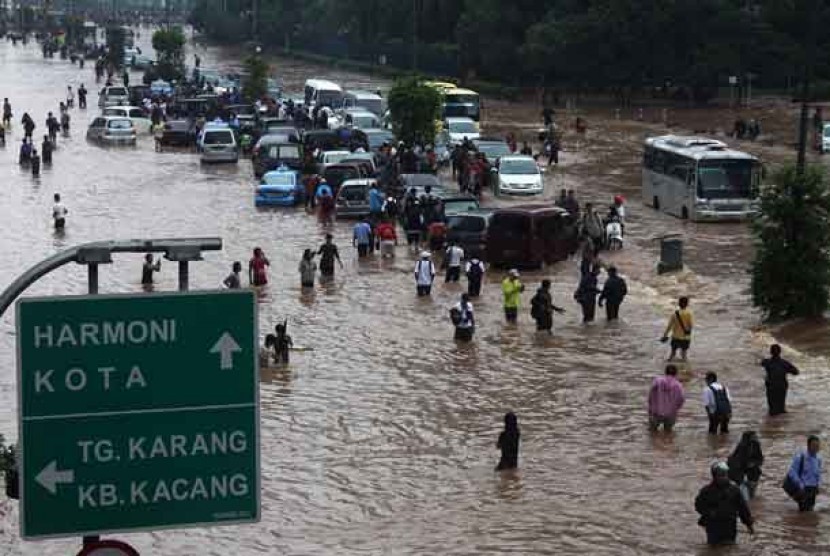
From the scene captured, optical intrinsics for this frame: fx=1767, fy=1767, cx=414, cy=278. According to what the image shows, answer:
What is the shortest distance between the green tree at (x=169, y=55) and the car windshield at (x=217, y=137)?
36.2 metres

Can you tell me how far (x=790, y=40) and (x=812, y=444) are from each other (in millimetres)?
65096

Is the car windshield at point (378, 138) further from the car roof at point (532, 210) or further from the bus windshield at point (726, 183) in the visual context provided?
the car roof at point (532, 210)

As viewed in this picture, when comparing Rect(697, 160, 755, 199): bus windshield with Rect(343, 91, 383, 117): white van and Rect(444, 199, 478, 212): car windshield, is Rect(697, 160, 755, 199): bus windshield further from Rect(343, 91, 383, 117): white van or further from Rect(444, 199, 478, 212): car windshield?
Rect(343, 91, 383, 117): white van

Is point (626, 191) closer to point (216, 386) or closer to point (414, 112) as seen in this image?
point (414, 112)

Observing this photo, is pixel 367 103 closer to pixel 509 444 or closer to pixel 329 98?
pixel 329 98

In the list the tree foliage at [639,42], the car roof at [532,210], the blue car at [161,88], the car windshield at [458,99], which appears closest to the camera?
the car roof at [532,210]

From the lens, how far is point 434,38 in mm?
98250

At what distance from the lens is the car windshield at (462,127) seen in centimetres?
5509

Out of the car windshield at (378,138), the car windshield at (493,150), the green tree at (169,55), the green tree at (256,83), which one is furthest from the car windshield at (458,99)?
the green tree at (169,55)

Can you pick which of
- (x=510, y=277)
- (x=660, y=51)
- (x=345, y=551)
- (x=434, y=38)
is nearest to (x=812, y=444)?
(x=345, y=551)

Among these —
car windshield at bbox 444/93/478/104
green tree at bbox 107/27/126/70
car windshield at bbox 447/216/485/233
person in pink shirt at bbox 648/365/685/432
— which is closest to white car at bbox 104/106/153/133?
car windshield at bbox 444/93/478/104

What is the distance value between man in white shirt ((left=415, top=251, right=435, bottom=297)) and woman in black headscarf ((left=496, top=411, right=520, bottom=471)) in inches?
428

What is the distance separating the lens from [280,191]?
42781mm

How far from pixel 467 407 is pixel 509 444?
3.77 m
